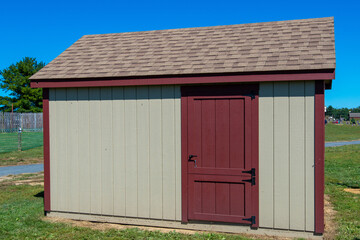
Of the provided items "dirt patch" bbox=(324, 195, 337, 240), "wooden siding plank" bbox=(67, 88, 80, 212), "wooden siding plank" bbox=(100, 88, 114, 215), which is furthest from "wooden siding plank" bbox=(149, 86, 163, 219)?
"dirt patch" bbox=(324, 195, 337, 240)

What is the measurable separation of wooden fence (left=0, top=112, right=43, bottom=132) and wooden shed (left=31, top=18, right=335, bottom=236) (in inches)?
1068

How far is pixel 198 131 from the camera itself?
19.8 ft

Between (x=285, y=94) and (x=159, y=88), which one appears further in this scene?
(x=159, y=88)

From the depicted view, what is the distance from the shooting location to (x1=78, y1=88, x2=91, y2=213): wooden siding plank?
664cm

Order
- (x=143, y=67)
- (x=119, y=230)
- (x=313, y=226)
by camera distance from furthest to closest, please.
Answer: (x=143, y=67)
(x=119, y=230)
(x=313, y=226)

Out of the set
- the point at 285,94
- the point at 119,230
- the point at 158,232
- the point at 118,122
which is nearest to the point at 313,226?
the point at 285,94

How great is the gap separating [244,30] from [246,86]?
6.78 feet

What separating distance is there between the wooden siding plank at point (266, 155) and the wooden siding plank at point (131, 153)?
2.20 meters

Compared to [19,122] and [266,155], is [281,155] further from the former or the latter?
[19,122]

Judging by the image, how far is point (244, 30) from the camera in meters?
7.36

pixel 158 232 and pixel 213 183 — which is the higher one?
pixel 213 183

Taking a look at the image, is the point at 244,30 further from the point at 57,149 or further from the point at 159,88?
the point at 57,149

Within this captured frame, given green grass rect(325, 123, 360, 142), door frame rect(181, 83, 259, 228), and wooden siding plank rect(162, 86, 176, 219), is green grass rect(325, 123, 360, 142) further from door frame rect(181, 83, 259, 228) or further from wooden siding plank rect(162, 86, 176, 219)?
wooden siding plank rect(162, 86, 176, 219)

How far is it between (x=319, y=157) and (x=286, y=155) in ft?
1.60
